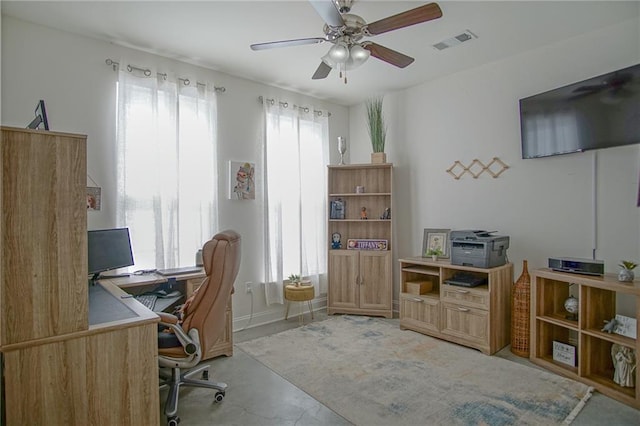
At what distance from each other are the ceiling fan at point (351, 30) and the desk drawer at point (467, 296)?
2.08m

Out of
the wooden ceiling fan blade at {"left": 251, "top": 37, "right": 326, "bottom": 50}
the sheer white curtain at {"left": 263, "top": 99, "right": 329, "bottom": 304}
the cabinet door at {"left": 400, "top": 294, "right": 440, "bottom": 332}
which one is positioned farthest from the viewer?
the sheer white curtain at {"left": 263, "top": 99, "right": 329, "bottom": 304}

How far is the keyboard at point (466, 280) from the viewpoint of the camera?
324 cm

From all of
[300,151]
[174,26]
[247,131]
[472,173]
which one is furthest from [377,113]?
[174,26]

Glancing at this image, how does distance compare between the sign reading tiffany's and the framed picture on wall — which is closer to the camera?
the framed picture on wall

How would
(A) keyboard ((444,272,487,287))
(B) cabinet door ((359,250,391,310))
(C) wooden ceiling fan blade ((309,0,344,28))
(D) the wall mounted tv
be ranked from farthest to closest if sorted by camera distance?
(B) cabinet door ((359,250,391,310)) → (A) keyboard ((444,272,487,287)) → (D) the wall mounted tv → (C) wooden ceiling fan blade ((309,0,344,28))

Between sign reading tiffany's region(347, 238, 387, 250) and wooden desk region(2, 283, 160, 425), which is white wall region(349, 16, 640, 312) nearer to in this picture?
sign reading tiffany's region(347, 238, 387, 250)

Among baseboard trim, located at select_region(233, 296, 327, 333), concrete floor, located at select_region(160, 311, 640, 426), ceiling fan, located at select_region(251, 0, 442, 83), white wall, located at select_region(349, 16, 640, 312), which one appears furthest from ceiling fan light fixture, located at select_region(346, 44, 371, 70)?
baseboard trim, located at select_region(233, 296, 327, 333)

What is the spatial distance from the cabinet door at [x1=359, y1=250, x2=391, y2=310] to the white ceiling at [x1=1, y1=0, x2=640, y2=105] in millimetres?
2147

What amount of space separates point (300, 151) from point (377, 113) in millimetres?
1069

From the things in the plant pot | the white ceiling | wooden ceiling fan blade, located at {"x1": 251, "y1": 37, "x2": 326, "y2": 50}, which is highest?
the white ceiling

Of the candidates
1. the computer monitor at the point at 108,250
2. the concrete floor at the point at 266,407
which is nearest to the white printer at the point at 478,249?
the concrete floor at the point at 266,407

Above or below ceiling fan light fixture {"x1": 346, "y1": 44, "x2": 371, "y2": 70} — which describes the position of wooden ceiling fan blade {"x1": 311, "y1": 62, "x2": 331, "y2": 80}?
above

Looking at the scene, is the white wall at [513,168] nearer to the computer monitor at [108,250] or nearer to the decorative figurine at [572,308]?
the decorative figurine at [572,308]

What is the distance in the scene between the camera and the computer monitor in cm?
261
